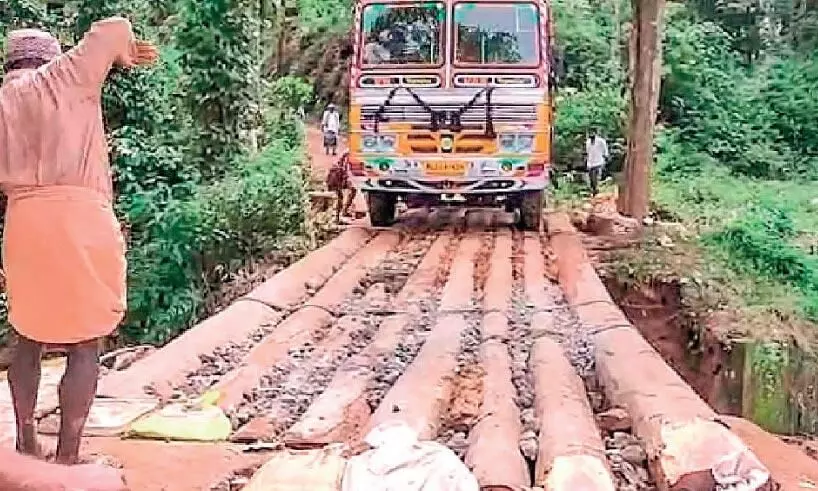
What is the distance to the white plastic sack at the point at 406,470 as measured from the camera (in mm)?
3789

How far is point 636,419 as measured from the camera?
200 inches

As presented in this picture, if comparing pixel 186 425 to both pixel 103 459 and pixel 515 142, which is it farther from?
pixel 515 142

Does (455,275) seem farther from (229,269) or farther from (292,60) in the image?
(292,60)

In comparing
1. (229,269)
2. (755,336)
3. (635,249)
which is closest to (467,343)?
(755,336)

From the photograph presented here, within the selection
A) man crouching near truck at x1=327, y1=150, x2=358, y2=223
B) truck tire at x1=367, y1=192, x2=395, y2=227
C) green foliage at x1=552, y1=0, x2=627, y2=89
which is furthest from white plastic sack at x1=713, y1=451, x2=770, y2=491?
green foliage at x1=552, y1=0, x2=627, y2=89

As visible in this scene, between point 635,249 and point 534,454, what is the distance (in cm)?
756

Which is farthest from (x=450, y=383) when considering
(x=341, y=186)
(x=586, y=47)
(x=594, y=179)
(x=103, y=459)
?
(x=586, y=47)

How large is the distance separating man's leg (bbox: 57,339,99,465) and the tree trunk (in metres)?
10.5

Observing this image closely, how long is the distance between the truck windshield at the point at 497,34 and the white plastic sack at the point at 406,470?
27.8ft

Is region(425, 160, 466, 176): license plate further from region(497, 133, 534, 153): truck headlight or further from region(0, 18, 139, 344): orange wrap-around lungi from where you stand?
region(0, 18, 139, 344): orange wrap-around lungi

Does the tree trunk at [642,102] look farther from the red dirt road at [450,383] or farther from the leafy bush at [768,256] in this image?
the red dirt road at [450,383]

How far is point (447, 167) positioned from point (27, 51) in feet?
27.1

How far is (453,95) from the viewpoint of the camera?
12.1 meters

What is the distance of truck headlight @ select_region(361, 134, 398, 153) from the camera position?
12.2 meters
